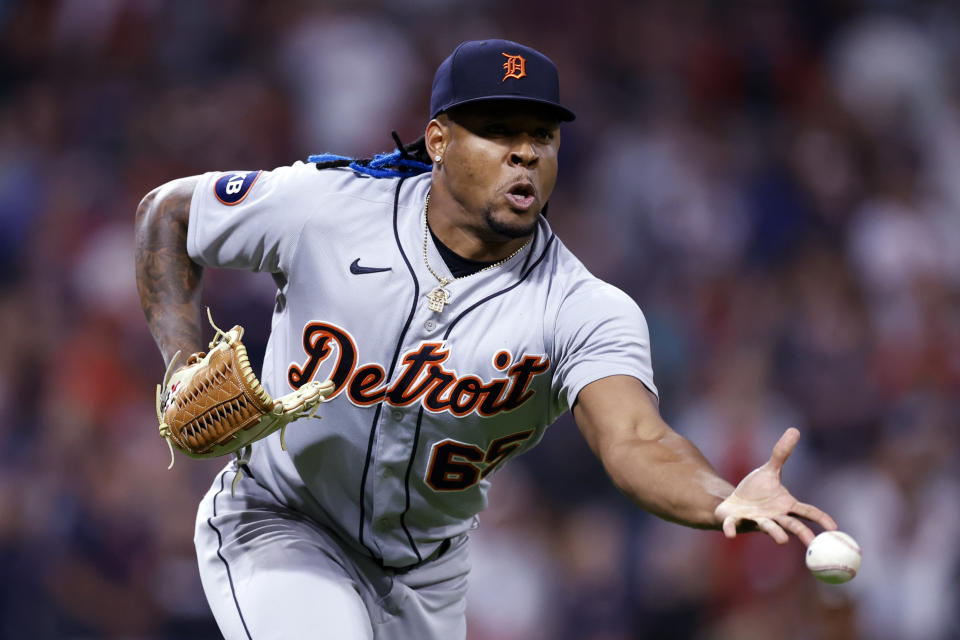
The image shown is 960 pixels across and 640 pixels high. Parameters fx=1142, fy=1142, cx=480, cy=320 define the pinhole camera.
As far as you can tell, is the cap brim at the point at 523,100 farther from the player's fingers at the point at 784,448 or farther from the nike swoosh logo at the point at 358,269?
the player's fingers at the point at 784,448

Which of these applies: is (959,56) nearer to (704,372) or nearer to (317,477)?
(704,372)

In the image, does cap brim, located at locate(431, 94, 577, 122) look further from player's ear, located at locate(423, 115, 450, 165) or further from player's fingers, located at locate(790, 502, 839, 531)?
player's fingers, located at locate(790, 502, 839, 531)

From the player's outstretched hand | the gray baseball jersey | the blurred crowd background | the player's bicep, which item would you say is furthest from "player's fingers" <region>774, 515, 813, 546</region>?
the blurred crowd background

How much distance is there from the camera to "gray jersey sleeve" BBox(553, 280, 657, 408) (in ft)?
8.86

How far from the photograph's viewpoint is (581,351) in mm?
2793

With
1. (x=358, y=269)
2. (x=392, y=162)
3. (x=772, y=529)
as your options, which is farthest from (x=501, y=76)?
(x=772, y=529)

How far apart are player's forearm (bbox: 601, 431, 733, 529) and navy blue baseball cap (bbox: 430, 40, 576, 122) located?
960mm

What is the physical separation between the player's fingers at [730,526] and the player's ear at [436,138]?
1.43 m

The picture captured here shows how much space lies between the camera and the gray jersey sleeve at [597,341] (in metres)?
2.70

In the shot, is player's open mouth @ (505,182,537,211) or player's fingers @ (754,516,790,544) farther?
player's open mouth @ (505,182,537,211)

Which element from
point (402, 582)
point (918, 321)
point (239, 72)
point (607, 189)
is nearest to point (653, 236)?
point (607, 189)

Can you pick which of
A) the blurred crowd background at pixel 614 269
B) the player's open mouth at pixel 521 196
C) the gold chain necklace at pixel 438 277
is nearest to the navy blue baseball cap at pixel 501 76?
the player's open mouth at pixel 521 196

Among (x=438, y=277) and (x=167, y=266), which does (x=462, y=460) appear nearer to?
(x=438, y=277)

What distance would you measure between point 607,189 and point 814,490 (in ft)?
8.13
